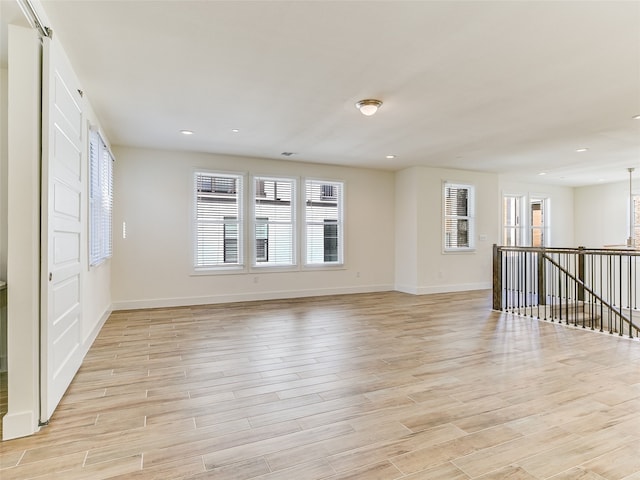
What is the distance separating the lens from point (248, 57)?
2.90 meters

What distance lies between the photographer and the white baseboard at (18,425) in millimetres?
2082

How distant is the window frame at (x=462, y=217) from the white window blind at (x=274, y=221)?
3.22 m

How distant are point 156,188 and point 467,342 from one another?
5228 millimetres

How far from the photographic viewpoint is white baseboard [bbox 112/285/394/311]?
5891 mm

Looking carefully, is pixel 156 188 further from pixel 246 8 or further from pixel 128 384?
pixel 246 8

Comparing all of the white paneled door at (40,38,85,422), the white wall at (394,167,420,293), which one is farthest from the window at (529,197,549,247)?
the white paneled door at (40,38,85,422)

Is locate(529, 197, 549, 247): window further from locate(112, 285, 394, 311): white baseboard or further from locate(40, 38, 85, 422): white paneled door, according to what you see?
locate(40, 38, 85, 422): white paneled door

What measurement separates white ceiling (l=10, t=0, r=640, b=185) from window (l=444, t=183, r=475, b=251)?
2.38 meters

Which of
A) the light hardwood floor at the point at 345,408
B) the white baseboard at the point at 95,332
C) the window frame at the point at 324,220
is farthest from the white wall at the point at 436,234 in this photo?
the white baseboard at the point at 95,332

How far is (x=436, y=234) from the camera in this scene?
762cm

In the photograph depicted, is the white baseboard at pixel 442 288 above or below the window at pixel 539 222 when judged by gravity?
below

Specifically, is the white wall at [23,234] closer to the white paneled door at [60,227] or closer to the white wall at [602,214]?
the white paneled door at [60,227]

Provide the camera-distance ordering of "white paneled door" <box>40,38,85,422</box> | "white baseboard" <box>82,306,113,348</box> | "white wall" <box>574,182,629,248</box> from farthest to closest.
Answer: "white wall" <box>574,182,629,248</box>
"white baseboard" <box>82,306,113,348</box>
"white paneled door" <box>40,38,85,422</box>

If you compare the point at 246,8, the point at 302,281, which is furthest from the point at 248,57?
the point at 302,281
